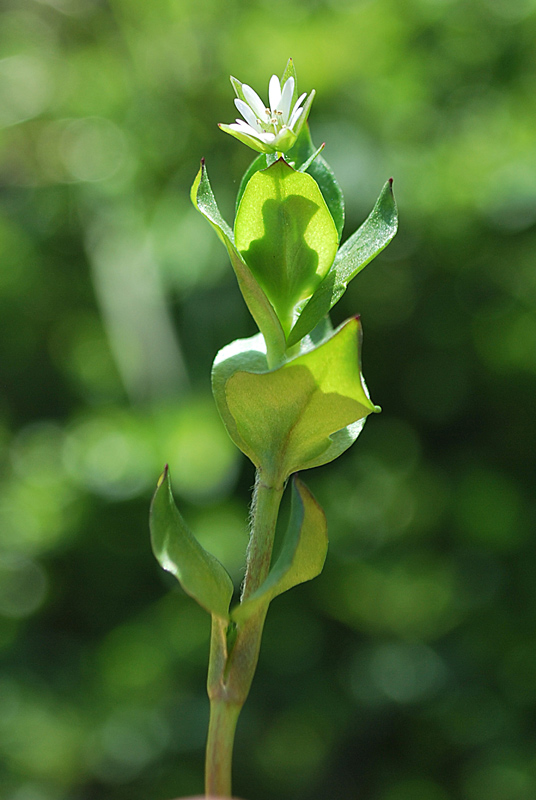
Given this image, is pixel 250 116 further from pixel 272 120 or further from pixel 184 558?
pixel 184 558

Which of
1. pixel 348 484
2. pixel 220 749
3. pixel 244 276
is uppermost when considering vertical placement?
pixel 244 276

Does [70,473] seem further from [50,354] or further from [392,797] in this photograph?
[392,797]

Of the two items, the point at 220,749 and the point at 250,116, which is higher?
the point at 250,116

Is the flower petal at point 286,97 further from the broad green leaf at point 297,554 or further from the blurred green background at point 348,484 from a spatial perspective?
the blurred green background at point 348,484

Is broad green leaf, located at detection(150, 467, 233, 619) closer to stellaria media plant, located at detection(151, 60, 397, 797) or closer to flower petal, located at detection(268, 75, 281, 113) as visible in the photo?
stellaria media plant, located at detection(151, 60, 397, 797)

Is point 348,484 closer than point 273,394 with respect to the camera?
No

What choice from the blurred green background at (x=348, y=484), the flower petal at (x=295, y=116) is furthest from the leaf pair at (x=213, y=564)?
the blurred green background at (x=348, y=484)

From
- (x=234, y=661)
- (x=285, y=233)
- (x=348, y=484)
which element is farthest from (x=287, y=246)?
(x=348, y=484)
